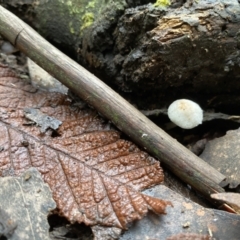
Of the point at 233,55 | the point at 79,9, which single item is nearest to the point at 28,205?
the point at 233,55

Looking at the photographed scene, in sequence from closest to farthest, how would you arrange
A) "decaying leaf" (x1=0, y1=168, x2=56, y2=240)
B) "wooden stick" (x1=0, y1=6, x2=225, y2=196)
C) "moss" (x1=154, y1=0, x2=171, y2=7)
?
"decaying leaf" (x1=0, y1=168, x2=56, y2=240) < "wooden stick" (x1=0, y1=6, x2=225, y2=196) < "moss" (x1=154, y1=0, x2=171, y2=7)

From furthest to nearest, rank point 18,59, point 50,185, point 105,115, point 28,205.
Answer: point 18,59 < point 105,115 < point 50,185 < point 28,205

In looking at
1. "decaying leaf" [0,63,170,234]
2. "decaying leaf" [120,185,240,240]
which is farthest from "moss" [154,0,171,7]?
"decaying leaf" [120,185,240,240]

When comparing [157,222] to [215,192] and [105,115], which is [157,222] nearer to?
[215,192]

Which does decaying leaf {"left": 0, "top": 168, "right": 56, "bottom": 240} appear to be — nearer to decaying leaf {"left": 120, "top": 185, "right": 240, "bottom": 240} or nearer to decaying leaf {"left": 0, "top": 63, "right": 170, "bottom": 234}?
decaying leaf {"left": 0, "top": 63, "right": 170, "bottom": 234}

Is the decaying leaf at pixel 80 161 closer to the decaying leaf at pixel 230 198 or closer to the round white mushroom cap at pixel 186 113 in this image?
the decaying leaf at pixel 230 198

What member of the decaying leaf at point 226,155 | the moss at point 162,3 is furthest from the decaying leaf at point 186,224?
the moss at point 162,3

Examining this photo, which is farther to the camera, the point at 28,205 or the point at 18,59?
the point at 18,59
